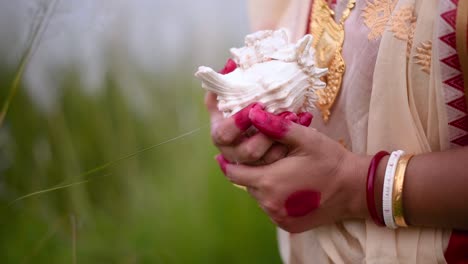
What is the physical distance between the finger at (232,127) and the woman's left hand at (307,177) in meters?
0.01

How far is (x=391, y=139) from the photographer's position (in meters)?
0.56

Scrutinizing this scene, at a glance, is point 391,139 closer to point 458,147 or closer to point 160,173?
point 458,147

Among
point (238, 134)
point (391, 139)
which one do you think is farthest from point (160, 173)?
point (391, 139)

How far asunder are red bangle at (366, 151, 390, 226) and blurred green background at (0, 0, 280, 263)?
0.30m

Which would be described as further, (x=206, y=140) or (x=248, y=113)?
(x=206, y=140)

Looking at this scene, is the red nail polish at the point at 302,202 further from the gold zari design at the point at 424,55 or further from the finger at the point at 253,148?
the gold zari design at the point at 424,55

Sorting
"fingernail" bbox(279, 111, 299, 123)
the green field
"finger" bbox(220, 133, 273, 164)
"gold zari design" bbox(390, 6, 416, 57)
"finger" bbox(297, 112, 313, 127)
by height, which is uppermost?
"gold zari design" bbox(390, 6, 416, 57)

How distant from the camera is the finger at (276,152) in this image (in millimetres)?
559

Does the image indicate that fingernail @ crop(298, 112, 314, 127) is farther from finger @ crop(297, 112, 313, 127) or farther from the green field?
the green field

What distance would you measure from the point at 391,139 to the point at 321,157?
0.08 metres

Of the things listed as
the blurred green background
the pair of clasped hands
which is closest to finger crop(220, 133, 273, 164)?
the pair of clasped hands

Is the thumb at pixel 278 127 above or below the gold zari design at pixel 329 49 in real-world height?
below

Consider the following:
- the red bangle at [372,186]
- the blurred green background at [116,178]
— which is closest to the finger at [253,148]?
the red bangle at [372,186]

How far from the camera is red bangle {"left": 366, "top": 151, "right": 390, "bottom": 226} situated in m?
0.53
